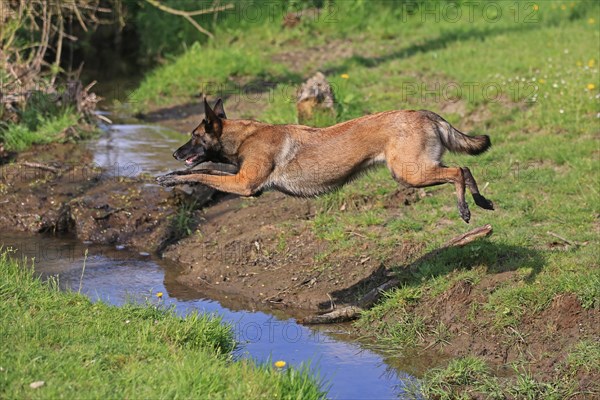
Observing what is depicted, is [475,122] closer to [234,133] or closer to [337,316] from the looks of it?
[337,316]

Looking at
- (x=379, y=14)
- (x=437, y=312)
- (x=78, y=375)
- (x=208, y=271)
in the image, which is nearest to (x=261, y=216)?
(x=208, y=271)

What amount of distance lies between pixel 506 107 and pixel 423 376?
6178mm

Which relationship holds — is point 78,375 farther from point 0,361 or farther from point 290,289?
point 290,289

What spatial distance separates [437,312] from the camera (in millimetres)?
8109

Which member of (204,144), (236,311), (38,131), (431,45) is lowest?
(236,311)

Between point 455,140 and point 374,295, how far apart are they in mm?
1626

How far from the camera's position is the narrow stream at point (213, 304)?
7293 millimetres

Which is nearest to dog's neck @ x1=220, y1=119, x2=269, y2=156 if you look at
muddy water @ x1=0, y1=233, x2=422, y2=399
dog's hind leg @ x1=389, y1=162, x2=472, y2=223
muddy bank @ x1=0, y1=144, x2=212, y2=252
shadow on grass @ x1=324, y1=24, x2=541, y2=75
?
dog's hind leg @ x1=389, y1=162, x2=472, y2=223

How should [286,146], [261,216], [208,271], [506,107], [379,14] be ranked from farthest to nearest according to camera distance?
[379,14], [506,107], [261,216], [208,271], [286,146]

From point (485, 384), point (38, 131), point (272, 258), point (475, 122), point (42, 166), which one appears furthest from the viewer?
point (38, 131)

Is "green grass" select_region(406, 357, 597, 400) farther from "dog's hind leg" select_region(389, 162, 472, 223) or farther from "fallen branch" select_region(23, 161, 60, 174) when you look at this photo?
"fallen branch" select_region(23, 161, 60, 174)

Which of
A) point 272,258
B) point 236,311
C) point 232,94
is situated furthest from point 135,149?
point 236,311

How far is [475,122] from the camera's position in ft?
40.7

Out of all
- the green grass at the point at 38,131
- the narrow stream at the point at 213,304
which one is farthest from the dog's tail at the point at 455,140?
the green grass at the point at 38,131
